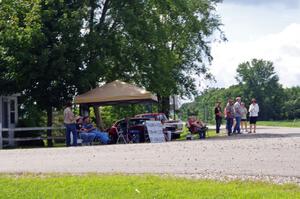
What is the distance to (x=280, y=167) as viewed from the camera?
1273 cm

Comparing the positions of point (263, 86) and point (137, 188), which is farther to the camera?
point (263, 86)

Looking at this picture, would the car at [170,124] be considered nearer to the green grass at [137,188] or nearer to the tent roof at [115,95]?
the tent roof at [115,95]

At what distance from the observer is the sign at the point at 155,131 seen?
25.9 meters

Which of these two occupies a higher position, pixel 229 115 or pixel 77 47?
pixel 77 47

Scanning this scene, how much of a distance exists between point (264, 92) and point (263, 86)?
355cm

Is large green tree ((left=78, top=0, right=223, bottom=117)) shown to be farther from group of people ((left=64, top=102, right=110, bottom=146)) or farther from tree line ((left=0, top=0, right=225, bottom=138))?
group of people ((left=64, top=102, right=110, bottom=146))

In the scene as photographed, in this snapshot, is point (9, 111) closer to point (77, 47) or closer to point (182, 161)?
point (77, 47)

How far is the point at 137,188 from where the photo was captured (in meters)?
10.5

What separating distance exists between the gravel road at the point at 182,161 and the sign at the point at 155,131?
752 centimetres

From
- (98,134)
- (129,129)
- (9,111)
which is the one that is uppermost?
(9,111)

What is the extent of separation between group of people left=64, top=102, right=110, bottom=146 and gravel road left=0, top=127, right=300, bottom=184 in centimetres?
546

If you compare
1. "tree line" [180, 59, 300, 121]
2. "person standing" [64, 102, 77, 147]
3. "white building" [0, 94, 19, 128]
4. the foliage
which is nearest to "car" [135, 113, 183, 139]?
"white building" [0, 94, 19, 128]

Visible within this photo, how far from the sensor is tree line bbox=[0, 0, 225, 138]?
2692cm

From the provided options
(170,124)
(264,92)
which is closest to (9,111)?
(170,124)
